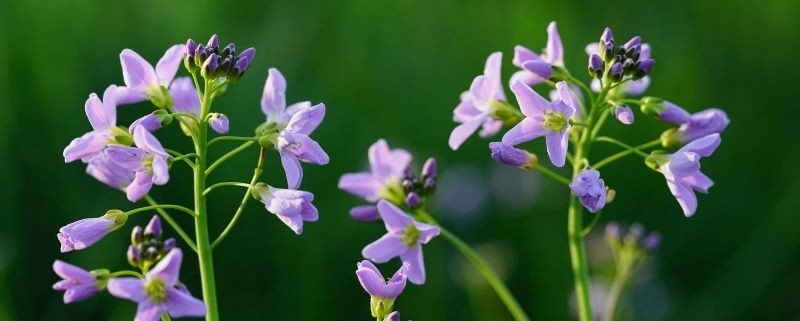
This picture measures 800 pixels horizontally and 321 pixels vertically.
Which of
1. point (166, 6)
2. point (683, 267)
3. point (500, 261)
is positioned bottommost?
point (683, 267)

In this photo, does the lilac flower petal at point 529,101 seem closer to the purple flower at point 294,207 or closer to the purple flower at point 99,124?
the purple flower at point 294,207

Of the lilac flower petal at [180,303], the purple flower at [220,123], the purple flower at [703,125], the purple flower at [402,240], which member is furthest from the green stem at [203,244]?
the purple flower at [703,125]

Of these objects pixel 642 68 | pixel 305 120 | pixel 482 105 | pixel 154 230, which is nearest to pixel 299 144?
pixel 305 120

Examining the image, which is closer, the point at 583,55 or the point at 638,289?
the point at 638,289

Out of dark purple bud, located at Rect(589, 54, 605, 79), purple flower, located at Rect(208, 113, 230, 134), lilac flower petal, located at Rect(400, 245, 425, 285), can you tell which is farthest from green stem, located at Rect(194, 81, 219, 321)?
dark purple bud, located at Rect(589, 54, 605, 79)

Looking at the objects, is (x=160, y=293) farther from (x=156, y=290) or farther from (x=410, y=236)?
(x=410, y=236)

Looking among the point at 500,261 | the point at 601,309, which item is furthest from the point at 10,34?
the point at 601,309

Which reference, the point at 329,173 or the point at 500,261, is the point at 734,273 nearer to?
the point at 500,261
